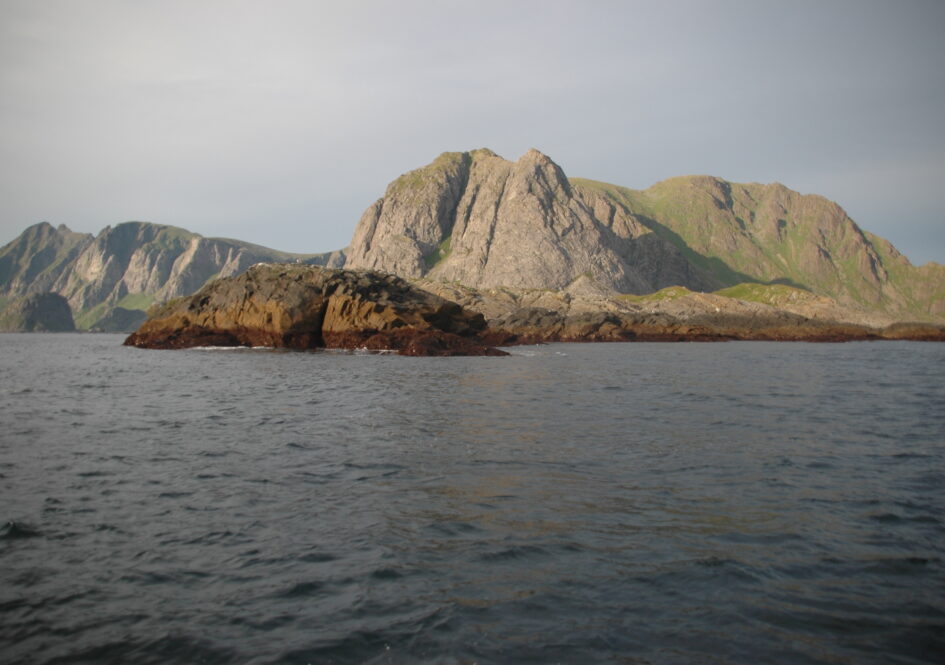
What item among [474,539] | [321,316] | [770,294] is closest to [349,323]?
[321,316]

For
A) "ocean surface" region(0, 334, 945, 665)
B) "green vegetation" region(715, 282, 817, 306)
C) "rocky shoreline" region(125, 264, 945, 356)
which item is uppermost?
"green vegetation" region(715, 282, 817, 306)

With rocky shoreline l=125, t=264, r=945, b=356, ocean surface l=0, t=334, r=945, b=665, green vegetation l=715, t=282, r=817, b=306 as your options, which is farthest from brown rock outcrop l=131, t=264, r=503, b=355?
green vegetation l=715, t=282, r=817, b=306

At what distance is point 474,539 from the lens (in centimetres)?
792

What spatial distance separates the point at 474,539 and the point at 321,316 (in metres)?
53.6

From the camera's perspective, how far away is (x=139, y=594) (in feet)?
21.2

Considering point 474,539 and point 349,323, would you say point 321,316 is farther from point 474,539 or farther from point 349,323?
point 474,539

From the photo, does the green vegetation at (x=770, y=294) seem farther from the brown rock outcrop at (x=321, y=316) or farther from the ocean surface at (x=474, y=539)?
the ocean surface at (x=474, y=539)

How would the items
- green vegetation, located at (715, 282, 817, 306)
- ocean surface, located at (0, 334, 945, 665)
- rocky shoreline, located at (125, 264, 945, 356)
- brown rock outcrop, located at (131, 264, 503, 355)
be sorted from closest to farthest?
ocean surface, located at (0, 334, 945, 665) < brown rock outcrop, located at (131, 264, 503, 355) < rocky shoreline, located at (125, 264, 945, 356) < green vegetation, located at (715, 282, 817, 306)

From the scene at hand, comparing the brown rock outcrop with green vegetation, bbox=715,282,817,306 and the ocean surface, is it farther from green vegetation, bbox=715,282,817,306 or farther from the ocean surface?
green vegetation, bbox=715,282,817,306

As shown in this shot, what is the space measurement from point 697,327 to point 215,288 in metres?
74.6

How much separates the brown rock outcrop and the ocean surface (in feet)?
116

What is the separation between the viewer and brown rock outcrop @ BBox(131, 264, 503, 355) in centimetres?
5522

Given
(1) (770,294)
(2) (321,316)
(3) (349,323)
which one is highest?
(1) (770,294)

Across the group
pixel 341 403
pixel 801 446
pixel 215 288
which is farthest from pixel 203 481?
pixel 215 288
